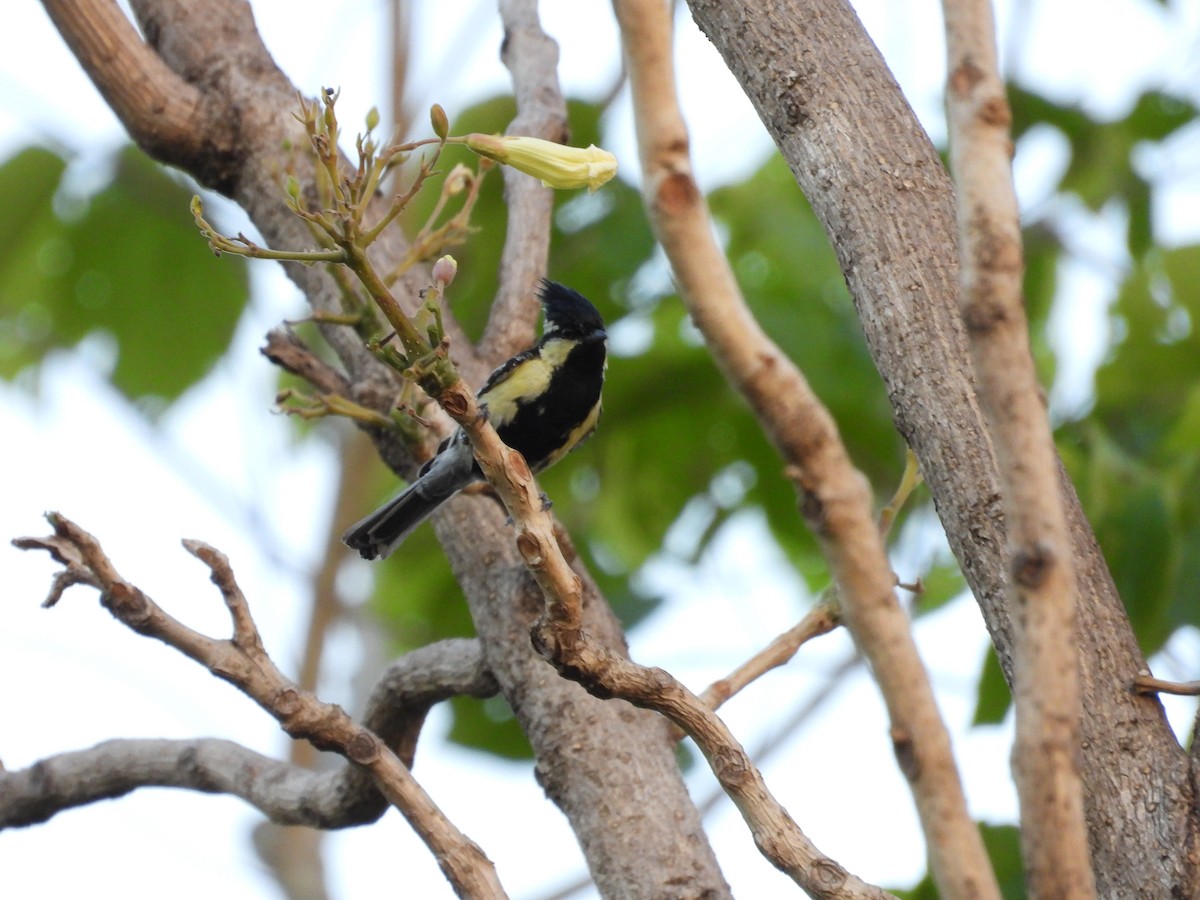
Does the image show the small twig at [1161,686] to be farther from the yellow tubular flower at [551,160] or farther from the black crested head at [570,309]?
the black crested head at [570,309]

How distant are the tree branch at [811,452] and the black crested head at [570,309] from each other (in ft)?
8.76

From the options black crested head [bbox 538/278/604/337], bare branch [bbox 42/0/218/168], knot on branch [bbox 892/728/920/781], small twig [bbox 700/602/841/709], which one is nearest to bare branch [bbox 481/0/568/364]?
black crested head [bbox 538/278/604/337]

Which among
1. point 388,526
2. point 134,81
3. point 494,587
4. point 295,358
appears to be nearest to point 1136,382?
point 494,587

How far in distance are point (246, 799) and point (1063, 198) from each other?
3430 mm

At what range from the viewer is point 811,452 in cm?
94

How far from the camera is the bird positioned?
11.8ft

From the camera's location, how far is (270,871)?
5715 millimetres

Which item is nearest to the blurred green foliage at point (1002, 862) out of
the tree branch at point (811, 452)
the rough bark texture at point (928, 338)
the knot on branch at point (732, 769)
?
the rough bark texture at point (928, 338)

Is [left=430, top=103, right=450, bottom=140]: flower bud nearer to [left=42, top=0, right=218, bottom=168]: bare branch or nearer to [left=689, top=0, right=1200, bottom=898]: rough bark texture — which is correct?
[left=689, top=0, right=1200, bottom=898]: rough bark texture

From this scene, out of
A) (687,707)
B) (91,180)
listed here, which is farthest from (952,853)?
(91,180)

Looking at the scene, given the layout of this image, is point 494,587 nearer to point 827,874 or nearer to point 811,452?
point 827,874

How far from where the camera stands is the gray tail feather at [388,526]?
3.51 meters

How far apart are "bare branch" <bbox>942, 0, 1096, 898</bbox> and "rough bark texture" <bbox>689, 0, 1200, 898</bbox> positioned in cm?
67

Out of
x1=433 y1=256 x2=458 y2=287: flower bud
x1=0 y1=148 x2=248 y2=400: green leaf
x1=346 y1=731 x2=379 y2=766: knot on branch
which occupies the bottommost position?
x1=346 y1=731 x2=379 y2=766: knot on branch
